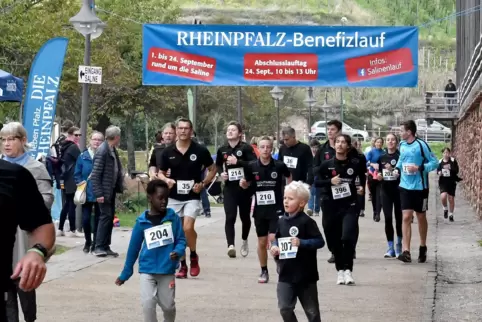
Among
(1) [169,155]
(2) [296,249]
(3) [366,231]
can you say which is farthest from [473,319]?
(3) [366,231]

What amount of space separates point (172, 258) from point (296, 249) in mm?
963

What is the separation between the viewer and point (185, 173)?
13.0m

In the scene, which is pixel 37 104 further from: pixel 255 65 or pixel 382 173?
pixel 382 173

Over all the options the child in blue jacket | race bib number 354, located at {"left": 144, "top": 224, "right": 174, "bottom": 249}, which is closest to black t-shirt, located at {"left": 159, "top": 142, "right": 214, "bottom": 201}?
the child in blue jacket

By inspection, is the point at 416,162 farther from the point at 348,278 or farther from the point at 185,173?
the point at 185,173

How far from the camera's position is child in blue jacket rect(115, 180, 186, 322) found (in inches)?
342

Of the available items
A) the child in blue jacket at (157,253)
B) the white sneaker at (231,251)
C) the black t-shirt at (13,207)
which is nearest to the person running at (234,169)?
the white sneaker at (231,251)

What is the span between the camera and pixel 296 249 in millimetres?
8562

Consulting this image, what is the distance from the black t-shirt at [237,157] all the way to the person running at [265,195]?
0.51 m

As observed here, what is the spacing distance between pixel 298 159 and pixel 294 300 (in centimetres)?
747

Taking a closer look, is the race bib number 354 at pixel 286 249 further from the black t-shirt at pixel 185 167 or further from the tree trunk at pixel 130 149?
the tree trunk at pixel 130 149

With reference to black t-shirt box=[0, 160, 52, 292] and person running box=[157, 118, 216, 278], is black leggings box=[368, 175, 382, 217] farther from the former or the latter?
black t-shirt box=[0, 160, 52, 292]

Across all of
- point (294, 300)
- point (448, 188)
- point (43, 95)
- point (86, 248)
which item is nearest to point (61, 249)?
point (86, 248)

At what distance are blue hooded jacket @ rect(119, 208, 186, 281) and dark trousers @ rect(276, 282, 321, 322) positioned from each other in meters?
0.90
